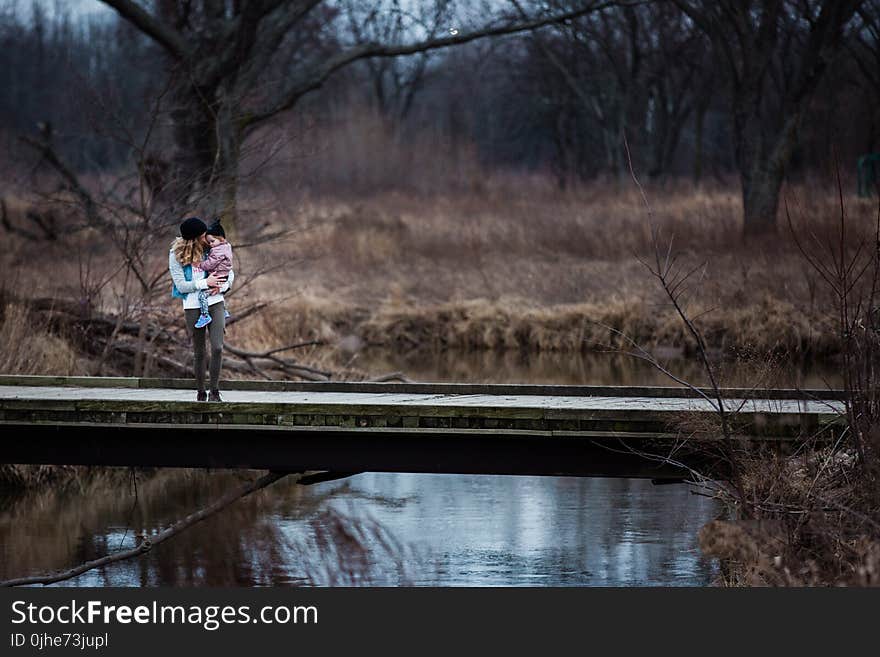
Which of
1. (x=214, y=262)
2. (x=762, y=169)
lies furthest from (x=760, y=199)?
(x=214, y=262)

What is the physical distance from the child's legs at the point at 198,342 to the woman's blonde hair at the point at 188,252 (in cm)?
36

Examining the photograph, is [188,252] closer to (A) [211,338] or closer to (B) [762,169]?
(A) [211,338]

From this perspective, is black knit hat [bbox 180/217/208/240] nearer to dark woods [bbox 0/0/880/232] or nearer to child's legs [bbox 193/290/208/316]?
child's legs [bbox 193/290/208/316]

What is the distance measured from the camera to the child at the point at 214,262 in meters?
10.0

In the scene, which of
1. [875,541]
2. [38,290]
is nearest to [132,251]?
[38,290]

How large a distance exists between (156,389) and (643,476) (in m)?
4.34

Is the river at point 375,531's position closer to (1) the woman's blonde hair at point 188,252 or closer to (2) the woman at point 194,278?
(2) the woman at point 194,278

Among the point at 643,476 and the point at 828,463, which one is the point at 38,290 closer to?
the point at 643,476

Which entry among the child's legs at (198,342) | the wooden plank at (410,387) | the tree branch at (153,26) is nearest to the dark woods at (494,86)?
the tree branch at (153,26)

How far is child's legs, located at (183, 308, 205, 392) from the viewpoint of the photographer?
33.4 ft

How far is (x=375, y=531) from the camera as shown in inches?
511

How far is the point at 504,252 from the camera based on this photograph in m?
30.4

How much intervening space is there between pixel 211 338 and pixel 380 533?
10.8 feet

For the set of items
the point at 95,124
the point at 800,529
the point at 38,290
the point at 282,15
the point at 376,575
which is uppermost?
the point at 282,15
